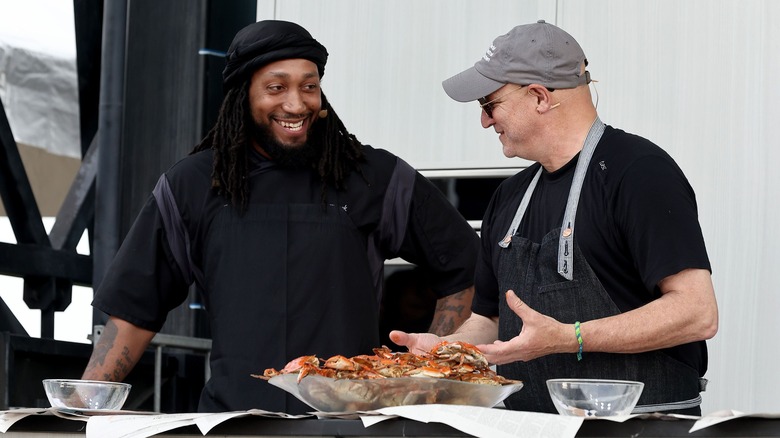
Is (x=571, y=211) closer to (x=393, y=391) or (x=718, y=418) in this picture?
(x=393, y=391)

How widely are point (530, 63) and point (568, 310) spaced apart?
0.41m

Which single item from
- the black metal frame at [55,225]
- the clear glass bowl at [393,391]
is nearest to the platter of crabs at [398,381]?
the clear glass bowl at [393,391]

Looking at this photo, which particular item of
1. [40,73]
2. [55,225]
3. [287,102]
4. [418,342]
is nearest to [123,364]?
[287,102]

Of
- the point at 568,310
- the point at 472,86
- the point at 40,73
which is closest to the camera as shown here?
the point at 568,310

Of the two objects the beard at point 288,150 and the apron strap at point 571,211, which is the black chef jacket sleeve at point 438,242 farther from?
the apron strap at point 571,211

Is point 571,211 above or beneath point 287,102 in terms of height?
beneath

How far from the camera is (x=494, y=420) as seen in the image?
1.31 meters

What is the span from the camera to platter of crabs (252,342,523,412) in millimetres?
1467

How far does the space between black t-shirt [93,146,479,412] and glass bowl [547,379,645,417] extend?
90cm

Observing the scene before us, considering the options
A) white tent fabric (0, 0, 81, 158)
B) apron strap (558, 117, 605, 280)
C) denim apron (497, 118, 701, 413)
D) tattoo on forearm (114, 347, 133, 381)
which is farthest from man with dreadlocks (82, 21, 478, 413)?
white tent fabric (0, 0, 81, 158)

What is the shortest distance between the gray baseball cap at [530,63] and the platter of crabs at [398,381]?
602 millimetres

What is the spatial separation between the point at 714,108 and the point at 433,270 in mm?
813

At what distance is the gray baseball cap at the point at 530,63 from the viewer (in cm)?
196

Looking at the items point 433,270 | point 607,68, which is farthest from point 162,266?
point 607,68
